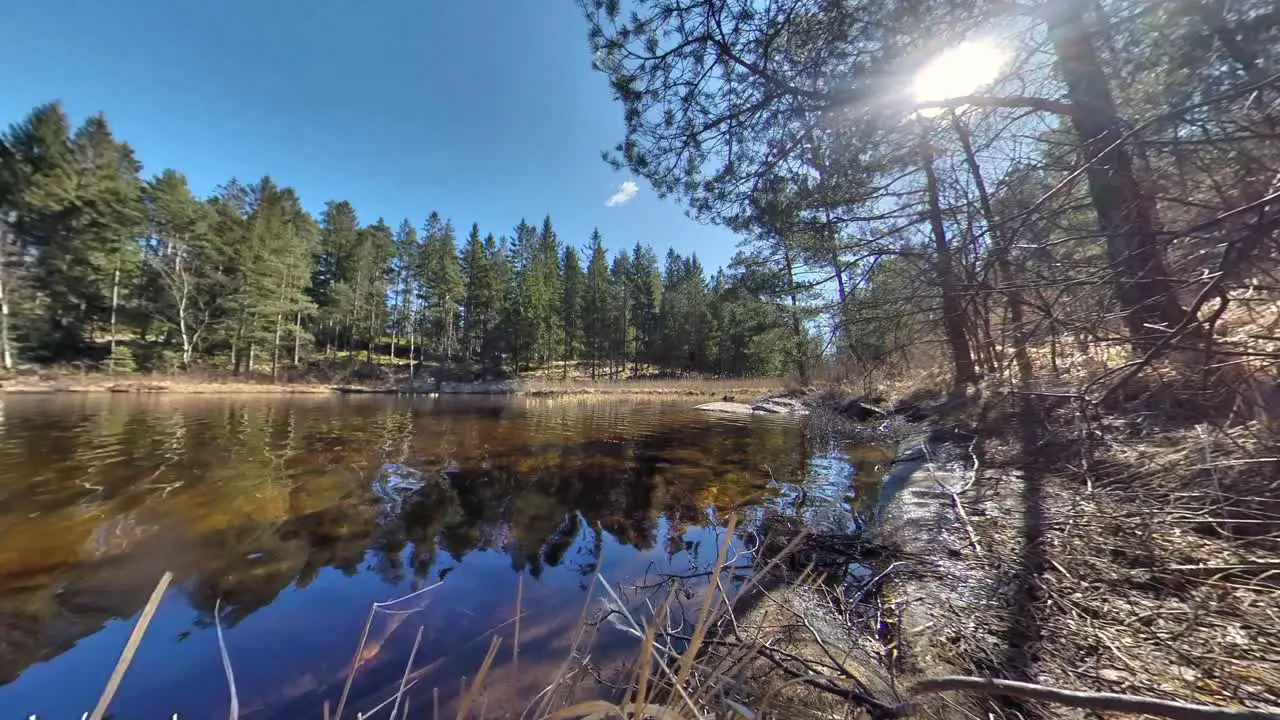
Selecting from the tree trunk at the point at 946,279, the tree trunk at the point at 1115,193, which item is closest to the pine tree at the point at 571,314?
the tree trunk at the point at 946,279

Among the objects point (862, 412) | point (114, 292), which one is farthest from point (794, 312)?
point (114, 292)

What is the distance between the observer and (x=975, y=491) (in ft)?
12.2

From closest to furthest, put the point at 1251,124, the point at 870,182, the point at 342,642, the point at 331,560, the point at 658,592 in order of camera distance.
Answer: the point at 1251,124, the point at 342,642, the point at 658,592, the point at 331,560, the point at 870,182

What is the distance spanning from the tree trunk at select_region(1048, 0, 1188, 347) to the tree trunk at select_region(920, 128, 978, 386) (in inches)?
23.6

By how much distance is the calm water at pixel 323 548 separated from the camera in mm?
2334

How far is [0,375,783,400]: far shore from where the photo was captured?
18922 millimetres

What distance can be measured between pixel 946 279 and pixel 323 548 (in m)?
4.65

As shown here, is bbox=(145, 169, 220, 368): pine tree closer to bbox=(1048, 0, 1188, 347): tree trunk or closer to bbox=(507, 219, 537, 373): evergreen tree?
bbox=(507, 219, 537, 373): evergreen tree

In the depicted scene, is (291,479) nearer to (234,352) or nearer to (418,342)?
(234,352)

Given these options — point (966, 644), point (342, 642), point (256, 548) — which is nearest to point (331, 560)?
point (256, 548)

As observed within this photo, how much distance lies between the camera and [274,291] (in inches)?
A: 1104

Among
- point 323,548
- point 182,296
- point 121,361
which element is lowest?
point 323,548

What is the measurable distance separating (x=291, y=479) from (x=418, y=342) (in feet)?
131

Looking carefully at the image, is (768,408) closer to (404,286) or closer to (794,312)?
(794,312)
